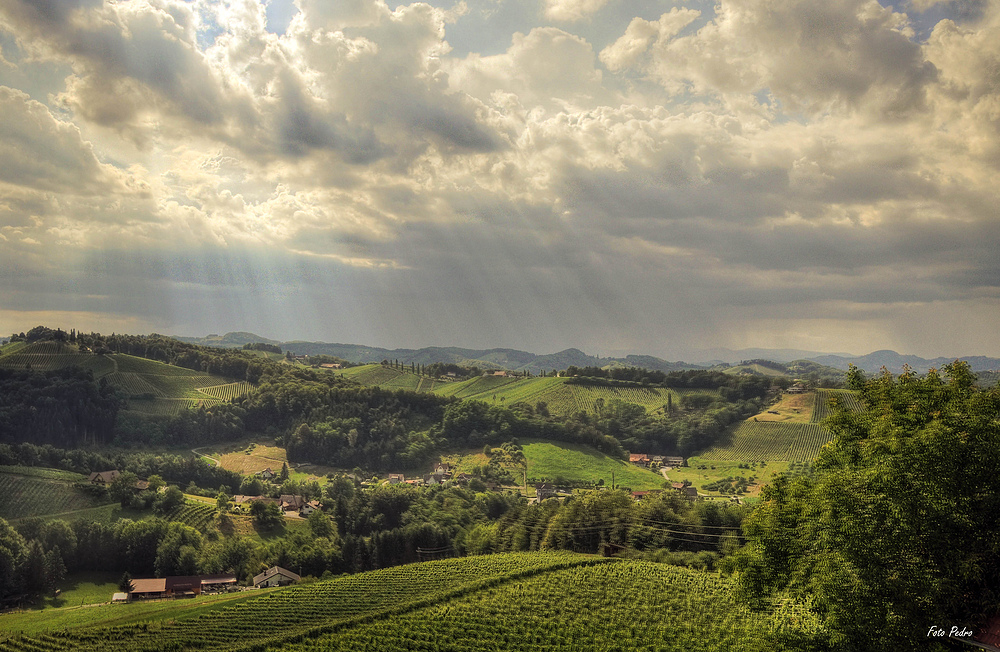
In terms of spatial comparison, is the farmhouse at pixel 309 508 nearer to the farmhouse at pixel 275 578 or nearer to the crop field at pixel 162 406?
the farmhouse at pixel 275 578

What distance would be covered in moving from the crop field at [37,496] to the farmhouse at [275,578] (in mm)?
36307

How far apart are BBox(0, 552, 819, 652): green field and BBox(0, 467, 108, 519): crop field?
40.4 m

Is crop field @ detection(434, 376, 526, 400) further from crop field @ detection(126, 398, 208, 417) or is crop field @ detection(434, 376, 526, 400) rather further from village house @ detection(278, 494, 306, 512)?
village house @ detection(278, 494, 306, 512)

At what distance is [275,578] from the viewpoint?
63344 millimetres

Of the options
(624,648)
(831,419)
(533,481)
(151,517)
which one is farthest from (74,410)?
(831,419)

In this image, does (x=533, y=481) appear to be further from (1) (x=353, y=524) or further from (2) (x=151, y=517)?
(2) (x=151, y=517)

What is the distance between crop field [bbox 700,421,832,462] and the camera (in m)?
115

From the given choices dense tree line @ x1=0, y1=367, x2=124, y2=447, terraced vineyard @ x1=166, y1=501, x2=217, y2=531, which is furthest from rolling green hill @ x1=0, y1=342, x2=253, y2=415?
terraced vineyard @ x1=166, y1=501, x2=217, y2=531

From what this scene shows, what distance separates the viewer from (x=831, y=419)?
71.3ft

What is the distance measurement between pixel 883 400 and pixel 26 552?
77.3 metres

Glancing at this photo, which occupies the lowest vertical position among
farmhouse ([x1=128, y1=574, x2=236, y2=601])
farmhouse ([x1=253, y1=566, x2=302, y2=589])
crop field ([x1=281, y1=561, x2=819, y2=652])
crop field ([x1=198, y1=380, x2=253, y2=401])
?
farmhouse ([x1=128, y1=574, x2=236, y2=601])

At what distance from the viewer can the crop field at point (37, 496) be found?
259 ft

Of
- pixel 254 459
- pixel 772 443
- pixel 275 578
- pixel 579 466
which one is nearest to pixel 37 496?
pixel 275 578

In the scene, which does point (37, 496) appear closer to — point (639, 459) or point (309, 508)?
point (309, 508)
